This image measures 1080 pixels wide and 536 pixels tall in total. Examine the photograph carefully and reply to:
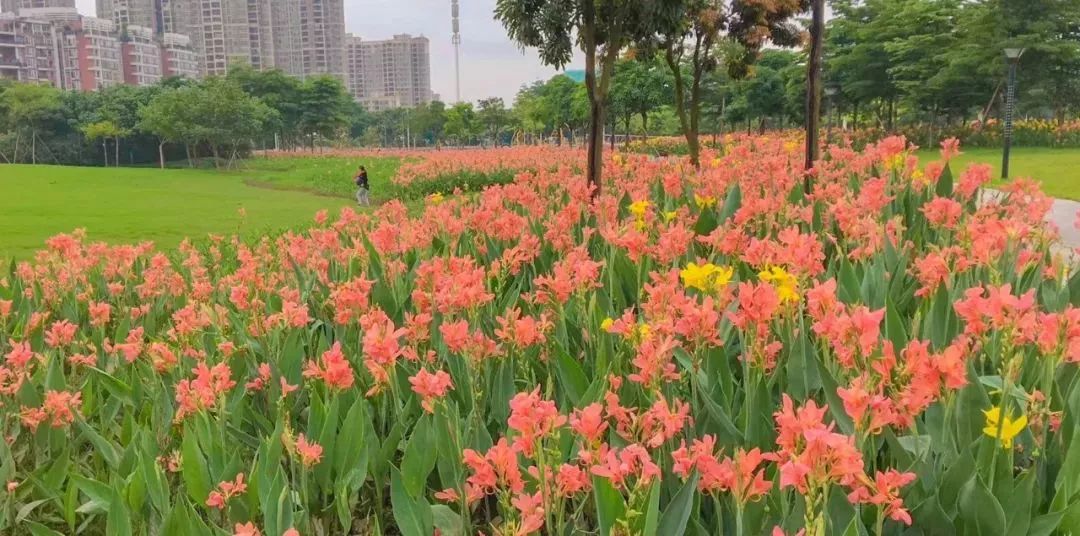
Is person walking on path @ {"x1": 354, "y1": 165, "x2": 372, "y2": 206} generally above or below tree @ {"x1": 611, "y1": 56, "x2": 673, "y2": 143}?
below

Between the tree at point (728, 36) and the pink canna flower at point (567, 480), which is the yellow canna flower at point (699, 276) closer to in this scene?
the pink canna flower at point (567, 480)

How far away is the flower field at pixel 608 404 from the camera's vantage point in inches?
46.4

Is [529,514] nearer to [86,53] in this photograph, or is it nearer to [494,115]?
[494,115]

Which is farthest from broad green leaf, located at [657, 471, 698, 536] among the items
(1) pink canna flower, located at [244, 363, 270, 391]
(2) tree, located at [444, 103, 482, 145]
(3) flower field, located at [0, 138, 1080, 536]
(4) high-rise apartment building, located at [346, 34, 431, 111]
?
(4) high-rise apartment building, located at [346, 34, 431, 111]

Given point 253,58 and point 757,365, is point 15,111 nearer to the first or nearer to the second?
point 757,365

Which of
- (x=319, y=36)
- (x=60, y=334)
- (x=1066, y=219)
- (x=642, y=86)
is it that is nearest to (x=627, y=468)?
(x=60, y=334)

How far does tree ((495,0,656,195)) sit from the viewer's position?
→ 8.02 metres

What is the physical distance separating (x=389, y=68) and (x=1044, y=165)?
373ft

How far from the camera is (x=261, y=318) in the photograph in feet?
8.01

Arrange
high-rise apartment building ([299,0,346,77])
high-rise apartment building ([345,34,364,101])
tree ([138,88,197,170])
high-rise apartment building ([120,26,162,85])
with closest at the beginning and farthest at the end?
tree ([138,88,197,170])
high-rise apartment building ([120,26,162,85])
high-rise apartment building ([299,0,346,77])
high-rise apartment building ([345,34,364,101])

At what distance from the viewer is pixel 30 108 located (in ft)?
151

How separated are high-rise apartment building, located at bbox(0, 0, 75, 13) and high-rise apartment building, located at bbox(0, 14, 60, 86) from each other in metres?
31.2

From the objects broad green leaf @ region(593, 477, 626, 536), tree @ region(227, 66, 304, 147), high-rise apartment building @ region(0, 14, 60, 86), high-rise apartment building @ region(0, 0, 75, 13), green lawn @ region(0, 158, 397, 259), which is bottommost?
green lawn @ region(0, 158, 397, 259)

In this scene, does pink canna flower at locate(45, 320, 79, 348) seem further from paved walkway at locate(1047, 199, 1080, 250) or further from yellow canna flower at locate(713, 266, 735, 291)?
paved walkway at locate(1047, 199, 1080, 250)
